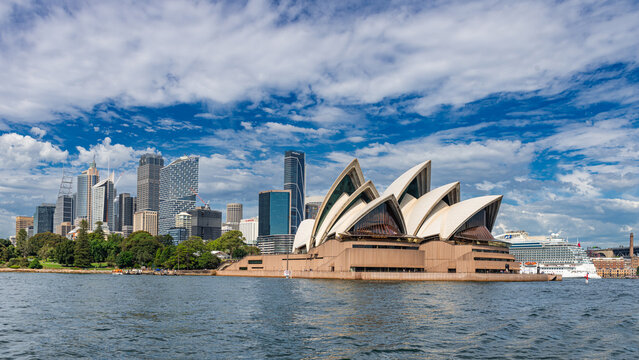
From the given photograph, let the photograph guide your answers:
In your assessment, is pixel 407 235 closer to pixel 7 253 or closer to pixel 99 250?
pixel 99 250

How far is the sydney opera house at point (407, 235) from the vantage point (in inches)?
3211

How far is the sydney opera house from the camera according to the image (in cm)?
8156

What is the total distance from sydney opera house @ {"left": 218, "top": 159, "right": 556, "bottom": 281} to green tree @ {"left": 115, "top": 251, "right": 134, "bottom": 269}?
158 feet

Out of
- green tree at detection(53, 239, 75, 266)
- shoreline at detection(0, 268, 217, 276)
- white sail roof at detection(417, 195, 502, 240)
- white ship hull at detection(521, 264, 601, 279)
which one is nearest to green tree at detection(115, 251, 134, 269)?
shoreline at detection(0, 268, 217, 276)

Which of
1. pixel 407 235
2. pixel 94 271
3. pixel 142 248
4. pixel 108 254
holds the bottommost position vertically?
pixel 94 271

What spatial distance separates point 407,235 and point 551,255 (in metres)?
71.4

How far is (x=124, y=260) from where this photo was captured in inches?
4803

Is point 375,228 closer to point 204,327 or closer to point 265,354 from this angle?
point 204,327

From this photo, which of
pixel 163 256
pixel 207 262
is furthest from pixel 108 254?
pixel 207 262

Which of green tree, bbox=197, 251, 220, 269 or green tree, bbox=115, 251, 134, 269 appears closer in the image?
green tree, bbox=197, 251, 220, 269

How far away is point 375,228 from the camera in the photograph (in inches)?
3322

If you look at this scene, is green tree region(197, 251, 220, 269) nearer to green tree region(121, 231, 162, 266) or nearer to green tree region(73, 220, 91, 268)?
green tree region(121, 231, 162, 266)

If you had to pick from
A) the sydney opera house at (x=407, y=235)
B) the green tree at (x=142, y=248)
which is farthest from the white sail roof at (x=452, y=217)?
the green tree at (x=142, y=248)

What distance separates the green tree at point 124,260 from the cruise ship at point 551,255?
9120cm
